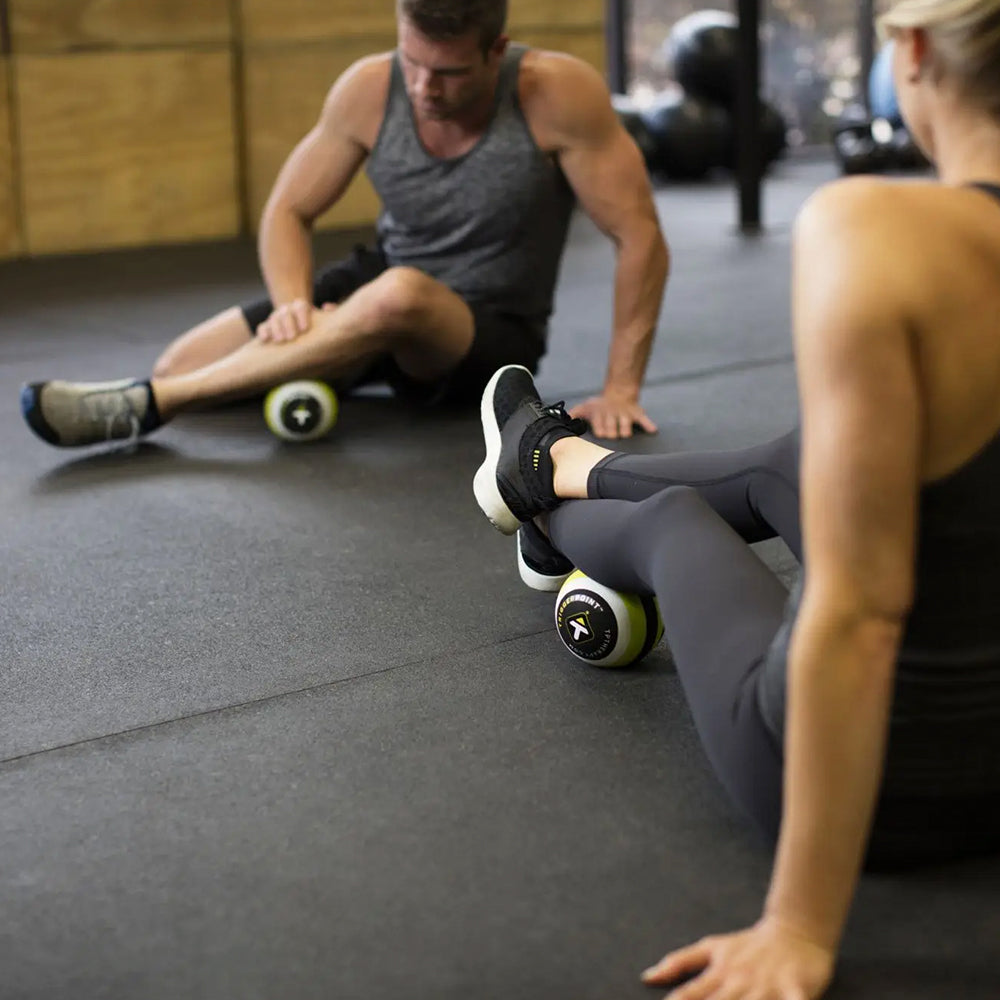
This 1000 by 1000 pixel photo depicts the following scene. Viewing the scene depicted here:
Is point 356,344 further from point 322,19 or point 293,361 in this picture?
point 322,19

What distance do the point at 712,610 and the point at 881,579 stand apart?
1.28 ft

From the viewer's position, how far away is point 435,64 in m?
2.84

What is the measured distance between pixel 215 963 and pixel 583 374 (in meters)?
2.68

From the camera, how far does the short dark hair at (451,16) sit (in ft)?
9.02

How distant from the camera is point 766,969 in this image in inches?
46.7

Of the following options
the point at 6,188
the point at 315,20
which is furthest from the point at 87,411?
the point at 315,20

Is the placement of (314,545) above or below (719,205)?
above

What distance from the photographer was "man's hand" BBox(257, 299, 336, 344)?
3123mm

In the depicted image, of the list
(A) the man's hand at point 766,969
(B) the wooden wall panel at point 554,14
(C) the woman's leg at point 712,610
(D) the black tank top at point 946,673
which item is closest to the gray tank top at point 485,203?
(C) the woman's leg at point 712,610

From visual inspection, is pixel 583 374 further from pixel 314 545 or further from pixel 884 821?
pixel 884 821

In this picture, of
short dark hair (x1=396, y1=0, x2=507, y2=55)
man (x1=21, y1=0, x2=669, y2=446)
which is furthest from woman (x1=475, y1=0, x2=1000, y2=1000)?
man (x1=21, y1=0, x2=669, y2=446)

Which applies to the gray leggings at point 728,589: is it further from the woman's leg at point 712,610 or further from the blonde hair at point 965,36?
the blonde hair at point 965,36

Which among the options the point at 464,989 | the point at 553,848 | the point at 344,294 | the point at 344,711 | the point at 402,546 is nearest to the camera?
the point at 464,989

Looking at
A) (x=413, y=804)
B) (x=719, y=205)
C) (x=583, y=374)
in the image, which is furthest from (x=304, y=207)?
(x=719, y=205)
